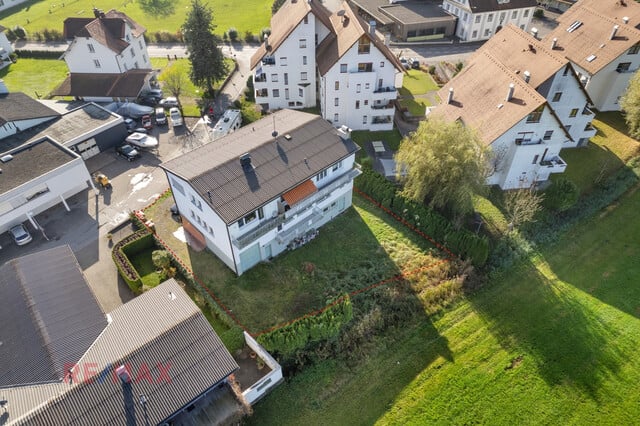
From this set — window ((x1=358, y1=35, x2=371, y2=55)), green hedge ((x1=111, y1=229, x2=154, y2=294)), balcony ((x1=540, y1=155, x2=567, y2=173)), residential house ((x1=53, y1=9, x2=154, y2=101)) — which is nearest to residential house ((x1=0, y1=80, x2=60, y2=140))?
residential house ((x1=53, y1=9, x2=154, y2=101))

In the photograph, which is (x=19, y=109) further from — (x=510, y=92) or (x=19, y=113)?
(x=510, y=92)

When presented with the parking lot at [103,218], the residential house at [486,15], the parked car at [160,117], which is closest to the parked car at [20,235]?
the parking lot at [103,218]

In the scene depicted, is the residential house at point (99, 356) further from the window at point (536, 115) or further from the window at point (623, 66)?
the window at point (623, 66)

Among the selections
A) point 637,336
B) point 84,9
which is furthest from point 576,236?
point 84,9

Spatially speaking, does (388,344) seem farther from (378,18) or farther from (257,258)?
(378,18)

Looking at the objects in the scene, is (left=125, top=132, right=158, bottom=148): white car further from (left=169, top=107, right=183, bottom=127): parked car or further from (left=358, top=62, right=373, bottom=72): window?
(left=358, top=62, right=373, bottom=72): window

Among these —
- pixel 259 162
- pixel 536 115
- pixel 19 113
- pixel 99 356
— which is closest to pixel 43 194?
pixel 19 113
